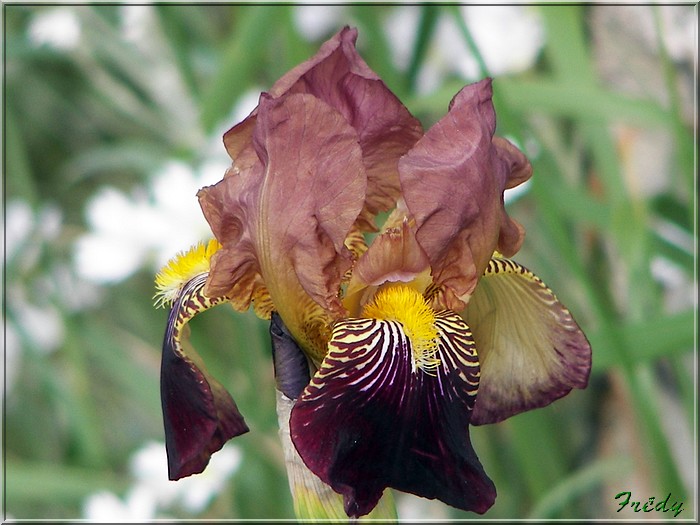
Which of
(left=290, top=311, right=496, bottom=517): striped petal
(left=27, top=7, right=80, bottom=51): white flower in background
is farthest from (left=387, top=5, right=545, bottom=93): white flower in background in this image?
(left=290, top=311, right=496, bottom=517): striped petal

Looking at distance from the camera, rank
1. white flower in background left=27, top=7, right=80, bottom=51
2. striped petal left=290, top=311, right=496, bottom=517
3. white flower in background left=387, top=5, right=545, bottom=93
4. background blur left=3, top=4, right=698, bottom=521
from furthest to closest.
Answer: white flower in background left=27, top=7, right=80, bottom=51, white flower in background left=387, top=5, right=545, bottom=93, background blur left=3, top=4, right=698, bottom=521, striped petal left=290, top=311, right=496, bottom=517

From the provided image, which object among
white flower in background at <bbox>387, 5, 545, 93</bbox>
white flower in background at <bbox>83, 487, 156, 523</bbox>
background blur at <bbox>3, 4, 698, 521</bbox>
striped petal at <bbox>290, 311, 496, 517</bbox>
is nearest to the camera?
striped petal at <bbox>290, 311, 496, 517</bbox>

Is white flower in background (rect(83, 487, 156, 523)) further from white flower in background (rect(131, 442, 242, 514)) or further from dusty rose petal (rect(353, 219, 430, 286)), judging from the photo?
dusty rose petal (rect(353, 219, 430, 286))

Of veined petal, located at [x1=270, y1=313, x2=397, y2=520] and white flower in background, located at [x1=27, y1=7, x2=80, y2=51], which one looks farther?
white flower in background, located at [x1=27, y1=7, x2=80, y2=51]

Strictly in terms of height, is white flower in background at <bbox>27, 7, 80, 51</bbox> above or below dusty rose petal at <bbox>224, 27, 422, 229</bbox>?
above

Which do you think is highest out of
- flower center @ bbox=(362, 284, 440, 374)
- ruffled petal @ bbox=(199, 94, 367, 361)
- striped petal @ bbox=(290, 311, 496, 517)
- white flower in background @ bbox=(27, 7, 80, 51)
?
white flower in background @ bbox=(27, 7, 80, 51)

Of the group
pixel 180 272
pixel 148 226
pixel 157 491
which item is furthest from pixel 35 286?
pixel 180 272
